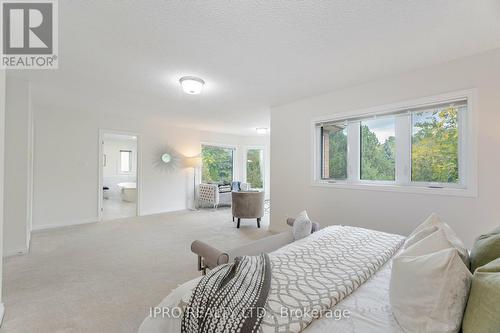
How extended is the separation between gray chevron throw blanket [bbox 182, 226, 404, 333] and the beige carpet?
1127 millimetres

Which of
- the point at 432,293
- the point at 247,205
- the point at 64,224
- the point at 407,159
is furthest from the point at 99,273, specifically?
the point at 407,159

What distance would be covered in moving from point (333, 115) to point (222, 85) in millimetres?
1710

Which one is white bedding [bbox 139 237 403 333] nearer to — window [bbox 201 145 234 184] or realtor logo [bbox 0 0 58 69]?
realtor logo [bbox 0 0 58 69]

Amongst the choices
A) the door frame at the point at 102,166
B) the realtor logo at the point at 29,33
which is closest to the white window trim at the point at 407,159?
the realtor logo at the point at 29,33

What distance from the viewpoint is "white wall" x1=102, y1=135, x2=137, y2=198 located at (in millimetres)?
8656

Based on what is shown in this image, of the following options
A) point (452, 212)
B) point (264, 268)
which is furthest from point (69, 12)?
point (452, 212)

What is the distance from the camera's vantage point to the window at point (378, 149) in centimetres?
307

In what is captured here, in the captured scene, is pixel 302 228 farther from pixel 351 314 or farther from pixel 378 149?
pixel 378 149

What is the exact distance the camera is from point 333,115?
3492 millimetres

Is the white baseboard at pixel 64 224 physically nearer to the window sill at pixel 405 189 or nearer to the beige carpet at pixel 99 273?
the beige carpet at pixel 99 273

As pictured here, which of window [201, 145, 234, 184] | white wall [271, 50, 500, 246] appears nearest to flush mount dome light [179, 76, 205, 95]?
white wall [271, 50, 500, 246]

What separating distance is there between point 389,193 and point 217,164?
556cm

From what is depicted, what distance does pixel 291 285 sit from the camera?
113 cm

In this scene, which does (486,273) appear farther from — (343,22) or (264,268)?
(343,22)
